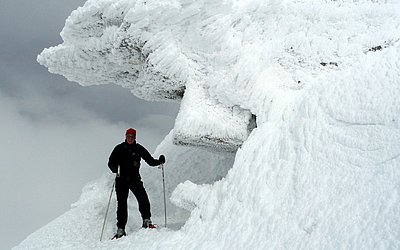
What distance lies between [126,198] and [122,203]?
15cm

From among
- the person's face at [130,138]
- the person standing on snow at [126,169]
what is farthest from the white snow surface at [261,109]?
the person's face at [130,138]

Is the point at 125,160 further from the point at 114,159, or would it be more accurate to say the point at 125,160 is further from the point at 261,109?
the point at 261,109

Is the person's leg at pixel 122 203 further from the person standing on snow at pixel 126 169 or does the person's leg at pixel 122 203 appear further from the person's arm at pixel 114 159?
the person's arm at pixel 114 159

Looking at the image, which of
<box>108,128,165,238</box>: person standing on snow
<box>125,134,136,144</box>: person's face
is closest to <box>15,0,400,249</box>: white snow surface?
<box>108,128,165,238</box>: person standing on snow

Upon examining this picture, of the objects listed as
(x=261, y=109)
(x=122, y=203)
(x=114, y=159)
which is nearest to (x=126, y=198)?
(x=122, y=203)

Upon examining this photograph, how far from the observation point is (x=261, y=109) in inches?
281

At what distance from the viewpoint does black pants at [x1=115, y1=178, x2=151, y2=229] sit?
25.4ft

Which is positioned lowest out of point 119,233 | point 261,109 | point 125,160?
point 119,233

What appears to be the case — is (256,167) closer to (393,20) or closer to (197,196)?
(197,196)

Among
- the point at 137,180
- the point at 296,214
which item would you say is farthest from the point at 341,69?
the point at 137,180

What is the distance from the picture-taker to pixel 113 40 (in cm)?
932

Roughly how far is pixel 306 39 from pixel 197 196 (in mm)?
4157

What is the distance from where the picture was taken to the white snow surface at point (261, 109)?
4574 millimetres

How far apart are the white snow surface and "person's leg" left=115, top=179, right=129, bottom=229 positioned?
1.82ft
